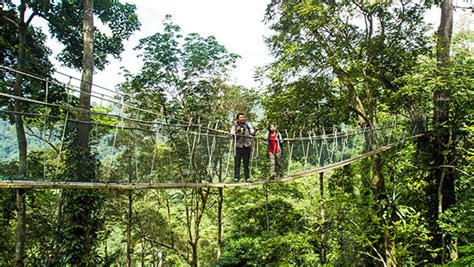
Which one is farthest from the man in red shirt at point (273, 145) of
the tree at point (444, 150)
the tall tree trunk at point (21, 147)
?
the tall tree trunk at point (21, 147)

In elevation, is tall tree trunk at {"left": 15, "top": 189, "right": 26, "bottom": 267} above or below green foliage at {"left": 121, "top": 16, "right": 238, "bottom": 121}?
below

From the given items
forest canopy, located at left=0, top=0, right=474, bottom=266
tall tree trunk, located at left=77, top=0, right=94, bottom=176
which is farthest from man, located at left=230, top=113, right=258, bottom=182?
tall tree trunk, located at left=77, top=0, right=94, bottom=176

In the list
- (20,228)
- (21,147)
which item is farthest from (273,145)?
(21,147)

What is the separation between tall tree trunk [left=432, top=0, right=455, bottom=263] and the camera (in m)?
4.56

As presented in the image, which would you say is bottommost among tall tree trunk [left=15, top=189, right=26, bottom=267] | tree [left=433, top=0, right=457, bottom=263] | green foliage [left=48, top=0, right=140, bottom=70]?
tall tree trunk [left=15, top=189, right=26, bottom=267]

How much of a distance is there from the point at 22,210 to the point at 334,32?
457cm

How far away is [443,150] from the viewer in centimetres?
481

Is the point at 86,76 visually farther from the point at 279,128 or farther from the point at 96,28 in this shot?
the point at 279,128

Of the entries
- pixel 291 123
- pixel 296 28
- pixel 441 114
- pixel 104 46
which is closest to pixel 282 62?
pixel 296 28

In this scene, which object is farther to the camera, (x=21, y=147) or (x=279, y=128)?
(x=279, y=128)

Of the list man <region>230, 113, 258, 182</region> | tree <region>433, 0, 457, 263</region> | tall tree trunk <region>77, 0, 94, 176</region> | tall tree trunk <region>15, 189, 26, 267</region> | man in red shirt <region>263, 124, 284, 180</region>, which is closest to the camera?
man <region>230, 113, 258, 182</region>

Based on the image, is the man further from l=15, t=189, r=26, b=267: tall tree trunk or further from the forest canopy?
l=15, t=189, r=26, b=267: tall tree trunk

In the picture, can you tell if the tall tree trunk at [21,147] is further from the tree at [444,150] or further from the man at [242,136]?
the tree at [444,150]

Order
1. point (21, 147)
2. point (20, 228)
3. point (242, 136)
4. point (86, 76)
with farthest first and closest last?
point (21, 147)
point (20, 228)
point (86, 76)
point (242, 136)
